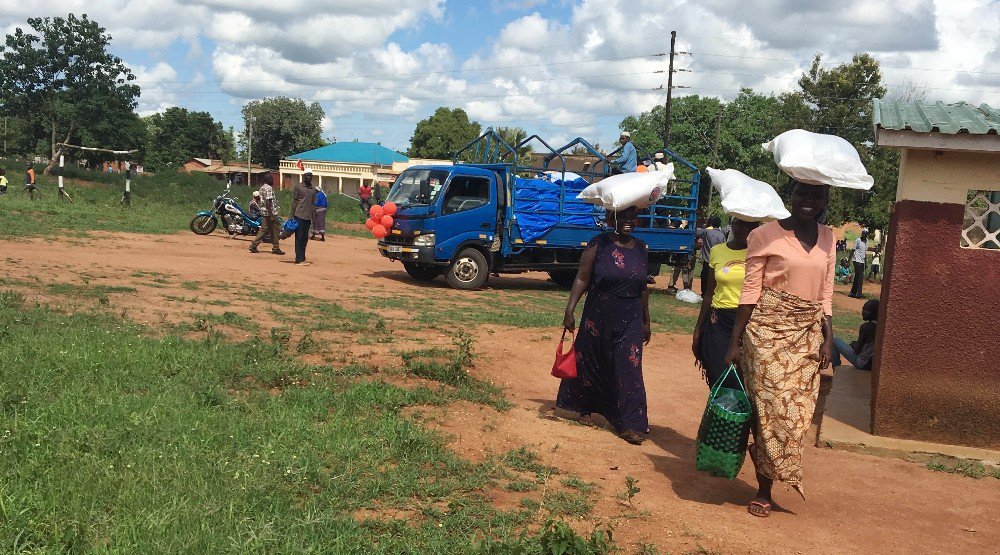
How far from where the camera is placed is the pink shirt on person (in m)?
4.79

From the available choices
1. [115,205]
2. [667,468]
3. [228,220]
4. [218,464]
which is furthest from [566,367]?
[115,205]

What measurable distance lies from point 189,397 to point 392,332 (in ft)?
12.8

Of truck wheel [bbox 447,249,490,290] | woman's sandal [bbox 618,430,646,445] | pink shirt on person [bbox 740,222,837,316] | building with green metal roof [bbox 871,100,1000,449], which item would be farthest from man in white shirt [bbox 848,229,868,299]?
pink shirt on person [bbox 740,222,837,316]

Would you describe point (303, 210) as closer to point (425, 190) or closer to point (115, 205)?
point (425, 190)

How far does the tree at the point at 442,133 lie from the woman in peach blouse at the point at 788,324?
64957 mm

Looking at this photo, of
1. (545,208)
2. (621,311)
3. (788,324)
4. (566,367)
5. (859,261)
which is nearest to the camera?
(788,324)

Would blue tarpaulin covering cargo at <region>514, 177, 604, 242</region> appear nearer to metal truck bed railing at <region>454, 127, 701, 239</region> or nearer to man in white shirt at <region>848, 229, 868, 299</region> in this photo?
metal truck bed railing at <region>454, 127, 701, 239</region>

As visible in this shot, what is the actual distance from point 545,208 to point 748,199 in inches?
412

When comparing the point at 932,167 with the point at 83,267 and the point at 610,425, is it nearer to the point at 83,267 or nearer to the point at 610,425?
the point at 610,425

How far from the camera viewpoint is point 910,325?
688cm

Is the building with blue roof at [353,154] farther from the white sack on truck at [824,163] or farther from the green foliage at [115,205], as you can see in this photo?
the white sack on truck at [824,163]

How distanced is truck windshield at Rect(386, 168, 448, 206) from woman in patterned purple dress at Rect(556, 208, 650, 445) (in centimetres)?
936

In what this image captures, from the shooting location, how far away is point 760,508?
4.97 m

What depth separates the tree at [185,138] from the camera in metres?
81.2
